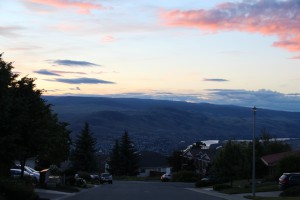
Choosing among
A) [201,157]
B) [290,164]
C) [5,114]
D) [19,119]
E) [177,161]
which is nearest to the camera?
[5,114]

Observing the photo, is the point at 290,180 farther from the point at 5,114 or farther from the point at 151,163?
the point at 151,163

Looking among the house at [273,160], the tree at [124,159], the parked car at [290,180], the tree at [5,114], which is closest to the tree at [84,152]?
the tree at [124,159]

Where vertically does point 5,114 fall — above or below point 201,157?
above

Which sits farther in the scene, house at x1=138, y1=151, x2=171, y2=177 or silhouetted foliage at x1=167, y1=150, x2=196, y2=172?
house at x1=138, y1=151, x2=171, y2=177

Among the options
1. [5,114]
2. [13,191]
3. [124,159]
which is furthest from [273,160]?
[124,159]

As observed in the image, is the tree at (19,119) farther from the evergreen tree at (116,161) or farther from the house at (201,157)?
the house at (201,157)

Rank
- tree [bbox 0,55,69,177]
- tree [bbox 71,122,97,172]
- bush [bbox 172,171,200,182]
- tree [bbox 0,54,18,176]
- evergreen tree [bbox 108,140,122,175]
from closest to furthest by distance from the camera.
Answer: tree [bbox 0,54,18,176], tree [bbox 0,55,69,177], bush [bbox 172,171,200,182], tree [bbox 71,122,97,172], evergreen tree [bbox 108,140,122,175]

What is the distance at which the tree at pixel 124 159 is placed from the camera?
106 m

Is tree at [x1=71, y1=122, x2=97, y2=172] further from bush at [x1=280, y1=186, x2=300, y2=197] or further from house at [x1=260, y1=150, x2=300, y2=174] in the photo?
bush at [x1=280, y1=186, x2=300, y2=197]

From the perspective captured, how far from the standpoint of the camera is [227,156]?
57.4 m

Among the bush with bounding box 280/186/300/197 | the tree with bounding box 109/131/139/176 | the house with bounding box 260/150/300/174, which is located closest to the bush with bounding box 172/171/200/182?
the tree with bounding box 109/131/139/176

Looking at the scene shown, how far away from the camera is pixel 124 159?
4227 inches

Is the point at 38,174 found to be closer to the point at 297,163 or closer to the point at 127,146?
the point at 297,163

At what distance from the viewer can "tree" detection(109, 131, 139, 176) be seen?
347 ft
